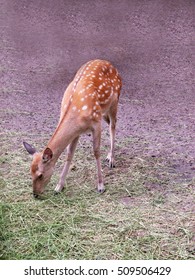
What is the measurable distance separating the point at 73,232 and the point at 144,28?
820cm

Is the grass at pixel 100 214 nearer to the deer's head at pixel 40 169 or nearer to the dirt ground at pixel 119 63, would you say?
the deer's head at pixel 40 169

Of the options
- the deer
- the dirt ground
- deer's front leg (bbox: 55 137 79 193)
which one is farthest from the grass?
the dirt ground

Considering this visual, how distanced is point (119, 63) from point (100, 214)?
5913 mm

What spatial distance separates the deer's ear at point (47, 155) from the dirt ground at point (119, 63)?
161cm

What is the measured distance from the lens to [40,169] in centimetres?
445

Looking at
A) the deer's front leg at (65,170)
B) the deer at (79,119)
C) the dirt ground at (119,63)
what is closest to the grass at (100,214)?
the deer's front leg at (65,170)

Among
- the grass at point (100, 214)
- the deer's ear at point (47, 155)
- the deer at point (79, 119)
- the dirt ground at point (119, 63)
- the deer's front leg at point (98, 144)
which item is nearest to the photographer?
the grass at point (100, 214)

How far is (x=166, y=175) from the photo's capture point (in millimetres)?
5258

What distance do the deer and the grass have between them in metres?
0.24

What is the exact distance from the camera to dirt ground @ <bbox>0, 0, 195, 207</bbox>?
646 cm

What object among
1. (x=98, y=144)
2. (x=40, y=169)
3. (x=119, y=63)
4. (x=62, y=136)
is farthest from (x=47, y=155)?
(x=119, y=63)

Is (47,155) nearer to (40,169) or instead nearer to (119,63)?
(40,169)

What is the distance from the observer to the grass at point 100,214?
378 cm
